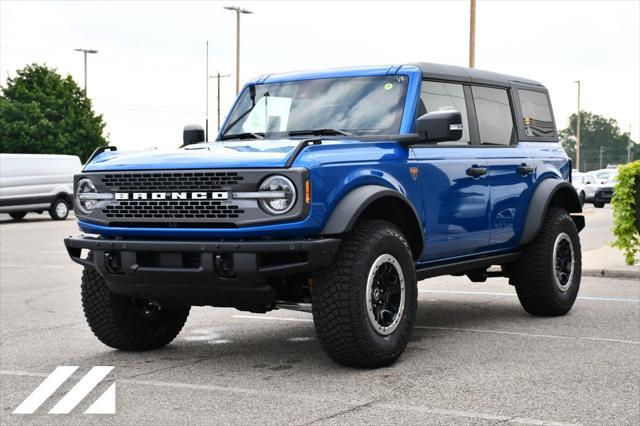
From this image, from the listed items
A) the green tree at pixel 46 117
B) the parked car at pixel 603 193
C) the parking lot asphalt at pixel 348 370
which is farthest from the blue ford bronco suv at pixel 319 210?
the green tree at pixel 46 117

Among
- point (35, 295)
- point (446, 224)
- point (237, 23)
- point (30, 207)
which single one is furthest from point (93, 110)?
point (446, 224)

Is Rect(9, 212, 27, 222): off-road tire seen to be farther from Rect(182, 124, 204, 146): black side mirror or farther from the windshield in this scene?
the windshield

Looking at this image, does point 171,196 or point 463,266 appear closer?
point 171,196

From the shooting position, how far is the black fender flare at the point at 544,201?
8844mm

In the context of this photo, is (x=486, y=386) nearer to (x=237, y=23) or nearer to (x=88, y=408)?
(x=88, y=408)

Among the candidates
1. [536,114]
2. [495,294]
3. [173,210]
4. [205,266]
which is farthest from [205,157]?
[495,294]

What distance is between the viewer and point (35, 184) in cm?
3103

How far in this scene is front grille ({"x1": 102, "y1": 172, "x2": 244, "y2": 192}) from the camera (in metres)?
6.40

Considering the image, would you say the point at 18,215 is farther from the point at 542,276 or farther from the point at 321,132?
the point at 321,132

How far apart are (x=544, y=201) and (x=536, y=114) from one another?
1.10 metres

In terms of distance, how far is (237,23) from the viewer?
4931 centimetres

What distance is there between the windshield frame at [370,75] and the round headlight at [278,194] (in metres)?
1.10

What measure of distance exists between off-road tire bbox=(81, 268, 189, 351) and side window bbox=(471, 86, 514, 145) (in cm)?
314

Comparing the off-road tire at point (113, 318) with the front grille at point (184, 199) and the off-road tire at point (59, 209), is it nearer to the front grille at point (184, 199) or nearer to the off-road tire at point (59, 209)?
the front grille at point (184, 199)
